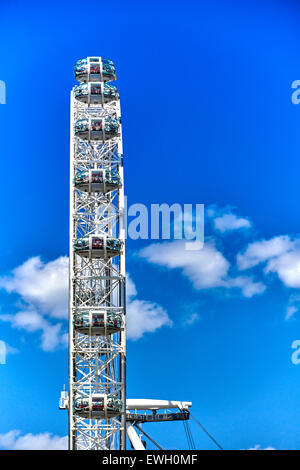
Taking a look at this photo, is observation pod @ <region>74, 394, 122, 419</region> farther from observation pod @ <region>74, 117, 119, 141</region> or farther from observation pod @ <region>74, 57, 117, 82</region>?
observation pod @ <region>74, 57, 117, 82</region>

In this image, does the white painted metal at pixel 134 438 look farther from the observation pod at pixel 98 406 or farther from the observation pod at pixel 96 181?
the observation pod at pixel 96 181

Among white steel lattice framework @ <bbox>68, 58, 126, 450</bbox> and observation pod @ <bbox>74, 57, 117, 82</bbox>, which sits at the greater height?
observation pod @ <bbox>74, 57, 117, 82</bbox>

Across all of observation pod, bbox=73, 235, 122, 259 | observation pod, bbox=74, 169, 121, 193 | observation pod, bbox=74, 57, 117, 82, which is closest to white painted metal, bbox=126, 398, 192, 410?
observation pod, bbox=73, 235, 122, 259

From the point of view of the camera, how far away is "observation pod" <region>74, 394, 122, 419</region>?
79.1 metres

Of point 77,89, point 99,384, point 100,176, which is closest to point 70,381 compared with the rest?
point 99,384

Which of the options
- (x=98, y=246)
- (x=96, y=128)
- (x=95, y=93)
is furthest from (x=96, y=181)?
(x=95, y=93)

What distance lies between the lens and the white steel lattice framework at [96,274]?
82000 millimetres

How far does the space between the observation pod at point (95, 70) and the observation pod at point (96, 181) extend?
9629 mm

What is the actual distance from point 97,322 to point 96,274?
20.1 ft

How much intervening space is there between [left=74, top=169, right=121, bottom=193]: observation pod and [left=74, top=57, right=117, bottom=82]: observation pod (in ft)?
31.6

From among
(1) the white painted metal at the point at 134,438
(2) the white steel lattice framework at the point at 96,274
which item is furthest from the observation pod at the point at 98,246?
(1) the white painted metal at the point at 134,438
